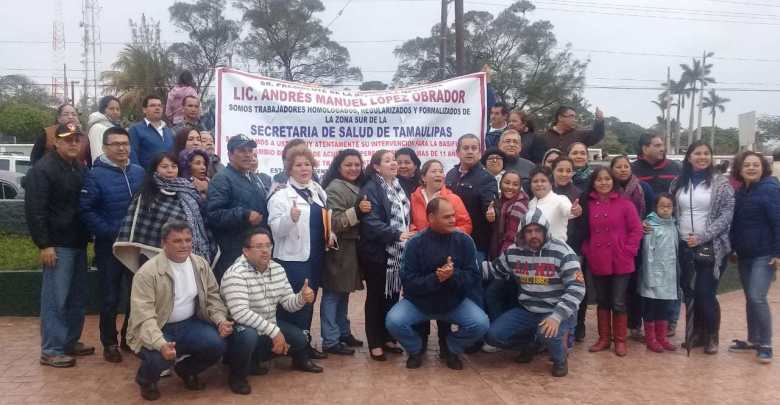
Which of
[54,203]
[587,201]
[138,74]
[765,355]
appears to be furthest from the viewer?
[138,74]

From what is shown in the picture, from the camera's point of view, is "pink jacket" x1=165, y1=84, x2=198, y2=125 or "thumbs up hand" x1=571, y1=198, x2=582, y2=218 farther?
"pink jacket" x1=165, y1=84, x2=198, y2=125

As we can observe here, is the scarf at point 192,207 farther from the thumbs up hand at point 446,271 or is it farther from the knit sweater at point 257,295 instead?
the thumbs up hand at point 446,271

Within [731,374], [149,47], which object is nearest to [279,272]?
[731,374]

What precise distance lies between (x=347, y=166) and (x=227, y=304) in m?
1.54

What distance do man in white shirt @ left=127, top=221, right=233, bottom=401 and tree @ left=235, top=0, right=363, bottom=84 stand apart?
2694 centimetres

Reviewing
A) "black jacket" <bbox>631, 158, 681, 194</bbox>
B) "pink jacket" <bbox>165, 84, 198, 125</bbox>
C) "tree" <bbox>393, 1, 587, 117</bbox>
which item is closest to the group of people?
"black jacket" <bbox>631, 158, 681, 194</bbox>

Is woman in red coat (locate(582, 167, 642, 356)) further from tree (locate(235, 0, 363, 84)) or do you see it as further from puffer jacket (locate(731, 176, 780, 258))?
tree (locate(235, 0, 363, 84))

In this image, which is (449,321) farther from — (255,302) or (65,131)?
(65,131)

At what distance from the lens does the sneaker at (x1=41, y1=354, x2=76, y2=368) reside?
5527 mm

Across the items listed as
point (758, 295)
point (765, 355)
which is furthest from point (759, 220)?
point (765, 355)

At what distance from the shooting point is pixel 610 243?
6.01 meters

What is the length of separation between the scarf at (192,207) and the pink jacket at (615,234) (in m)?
3.21

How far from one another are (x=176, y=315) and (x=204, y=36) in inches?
1366

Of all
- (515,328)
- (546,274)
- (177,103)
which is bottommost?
(515,328)
